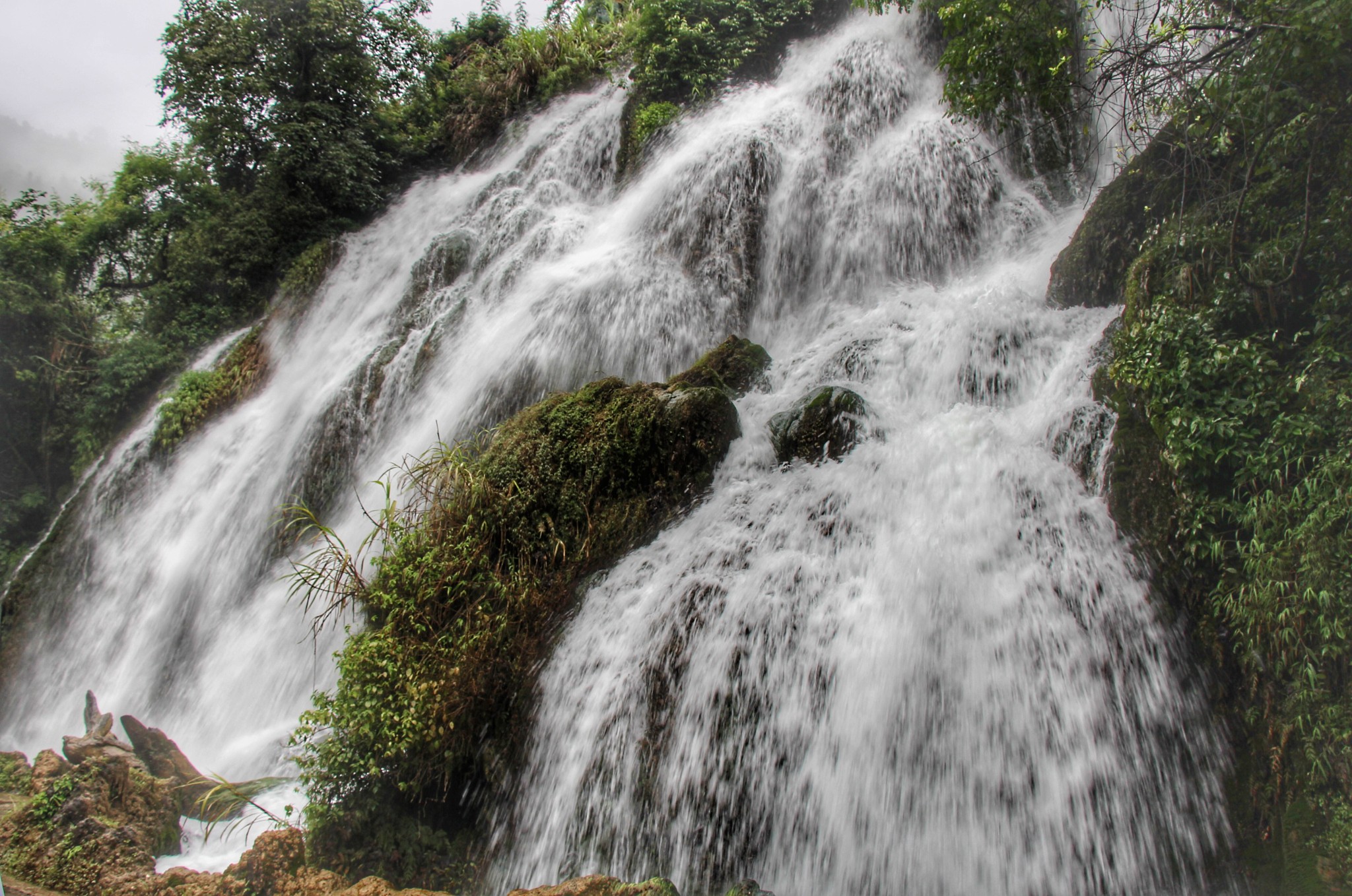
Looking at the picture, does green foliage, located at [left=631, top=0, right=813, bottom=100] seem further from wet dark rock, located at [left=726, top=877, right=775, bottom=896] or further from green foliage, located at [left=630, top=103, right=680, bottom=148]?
wet dark rock, located at [left=726, top=877, right=775, bottom=896]

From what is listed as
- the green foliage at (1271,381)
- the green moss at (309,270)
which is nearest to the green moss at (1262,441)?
the green foliage at (1271,381)

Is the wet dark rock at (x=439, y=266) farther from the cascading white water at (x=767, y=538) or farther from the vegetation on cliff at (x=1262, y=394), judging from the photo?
the vegetation on cliff at (x=1262, y=394)

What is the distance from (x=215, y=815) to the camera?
5.20m

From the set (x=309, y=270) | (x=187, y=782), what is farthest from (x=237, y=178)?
(x=187, y=782)

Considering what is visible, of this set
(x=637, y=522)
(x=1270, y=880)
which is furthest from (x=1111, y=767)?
(x=637, y=522)

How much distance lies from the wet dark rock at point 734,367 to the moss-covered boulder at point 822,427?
973 mm

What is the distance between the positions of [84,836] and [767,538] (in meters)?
5.01

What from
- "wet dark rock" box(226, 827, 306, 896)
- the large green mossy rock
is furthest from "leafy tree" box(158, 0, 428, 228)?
the large green mossy rock

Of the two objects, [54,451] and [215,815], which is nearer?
[215,815]

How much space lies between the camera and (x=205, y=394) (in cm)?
1053

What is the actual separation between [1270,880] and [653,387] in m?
5.19

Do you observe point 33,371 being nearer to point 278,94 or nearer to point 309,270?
point 309,270

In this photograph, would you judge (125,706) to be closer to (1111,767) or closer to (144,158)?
(1111,767)

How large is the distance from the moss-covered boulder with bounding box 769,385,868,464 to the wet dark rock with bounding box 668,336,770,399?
3.19 feet
